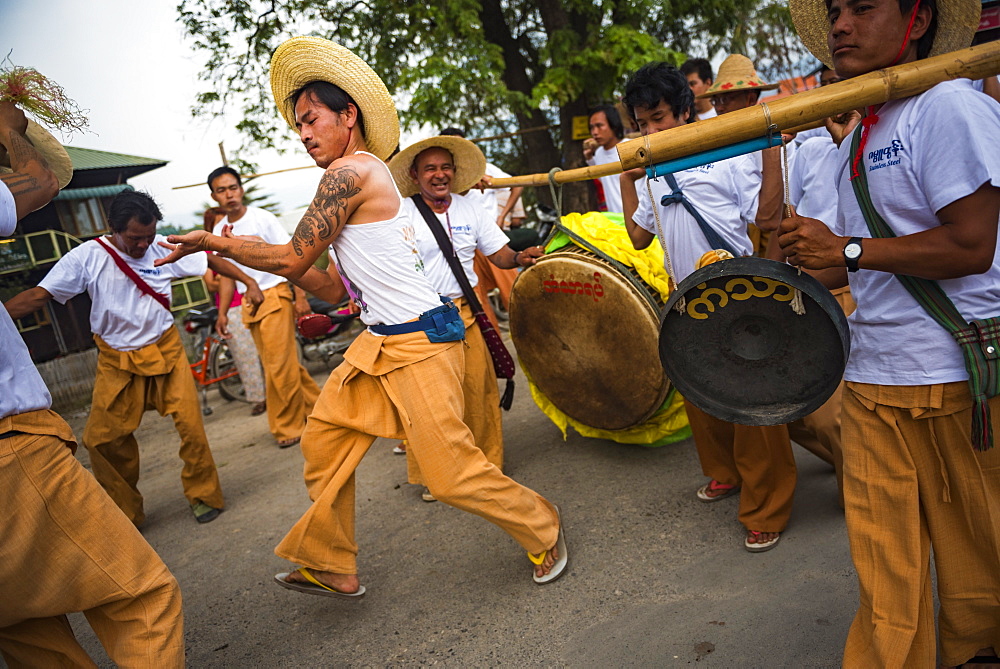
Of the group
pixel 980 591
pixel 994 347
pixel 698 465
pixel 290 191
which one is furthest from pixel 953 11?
pixel 290 191

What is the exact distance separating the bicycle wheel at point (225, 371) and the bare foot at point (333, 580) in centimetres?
529

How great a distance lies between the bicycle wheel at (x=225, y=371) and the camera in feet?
26.3

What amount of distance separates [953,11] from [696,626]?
211 cm

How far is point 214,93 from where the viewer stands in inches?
402

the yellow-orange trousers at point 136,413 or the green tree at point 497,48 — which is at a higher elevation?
the green tree at point 497,48

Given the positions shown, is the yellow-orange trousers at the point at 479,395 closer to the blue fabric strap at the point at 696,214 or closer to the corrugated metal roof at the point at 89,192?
the blue fabric strap at the point at 696,214

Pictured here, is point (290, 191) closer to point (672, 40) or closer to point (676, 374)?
point (672, 40)

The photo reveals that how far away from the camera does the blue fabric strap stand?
10.3 ft

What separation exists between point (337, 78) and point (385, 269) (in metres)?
0.75

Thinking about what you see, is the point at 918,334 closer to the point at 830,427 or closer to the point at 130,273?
the point at 830,427

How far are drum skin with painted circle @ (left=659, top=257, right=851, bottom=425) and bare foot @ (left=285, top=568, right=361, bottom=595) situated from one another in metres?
1.63

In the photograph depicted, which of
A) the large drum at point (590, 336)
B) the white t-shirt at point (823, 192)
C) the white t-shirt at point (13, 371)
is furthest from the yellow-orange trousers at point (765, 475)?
the white t-shirt at point (13, 371)

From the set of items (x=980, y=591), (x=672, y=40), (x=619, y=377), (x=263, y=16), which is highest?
(x=263, y=16)

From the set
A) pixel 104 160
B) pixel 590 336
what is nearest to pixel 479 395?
pixel 590 336
